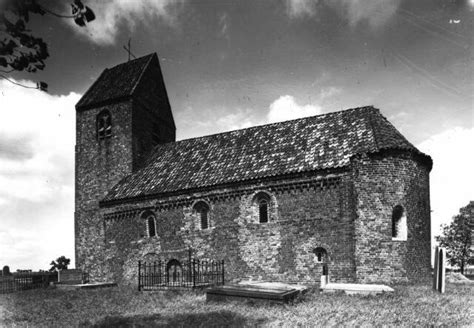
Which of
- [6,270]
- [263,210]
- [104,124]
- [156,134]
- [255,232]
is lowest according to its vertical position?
[6,270]

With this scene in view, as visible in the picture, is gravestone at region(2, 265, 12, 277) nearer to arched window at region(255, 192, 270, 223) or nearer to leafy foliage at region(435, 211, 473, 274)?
arched window at region(255, 192, 270, 223)

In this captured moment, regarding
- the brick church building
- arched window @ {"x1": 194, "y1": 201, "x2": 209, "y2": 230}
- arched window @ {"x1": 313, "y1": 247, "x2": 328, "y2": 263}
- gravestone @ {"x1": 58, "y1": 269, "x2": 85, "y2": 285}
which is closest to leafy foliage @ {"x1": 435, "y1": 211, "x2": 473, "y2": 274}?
the brick church building

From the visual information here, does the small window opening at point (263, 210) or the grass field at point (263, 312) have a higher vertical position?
the small window opening at point (263, 210)

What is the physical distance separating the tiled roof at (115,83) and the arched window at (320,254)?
15.5 m

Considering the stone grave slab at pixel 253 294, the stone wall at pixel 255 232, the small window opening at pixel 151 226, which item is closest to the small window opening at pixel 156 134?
the stone wall at pixel 255 232

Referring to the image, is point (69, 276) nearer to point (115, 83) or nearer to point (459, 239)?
point (115, 83)

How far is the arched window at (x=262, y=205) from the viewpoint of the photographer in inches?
749

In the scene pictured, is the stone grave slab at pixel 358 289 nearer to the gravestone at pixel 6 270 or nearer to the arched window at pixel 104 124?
the arched window at pixel 104 124

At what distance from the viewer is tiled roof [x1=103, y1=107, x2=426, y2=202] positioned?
18281 millimetres

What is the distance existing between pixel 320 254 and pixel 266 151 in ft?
20.2

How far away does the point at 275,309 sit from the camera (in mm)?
10805

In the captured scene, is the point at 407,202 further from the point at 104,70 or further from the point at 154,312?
the point at 104,70

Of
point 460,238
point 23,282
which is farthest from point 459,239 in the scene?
point 23,282

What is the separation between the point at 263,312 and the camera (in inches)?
411
